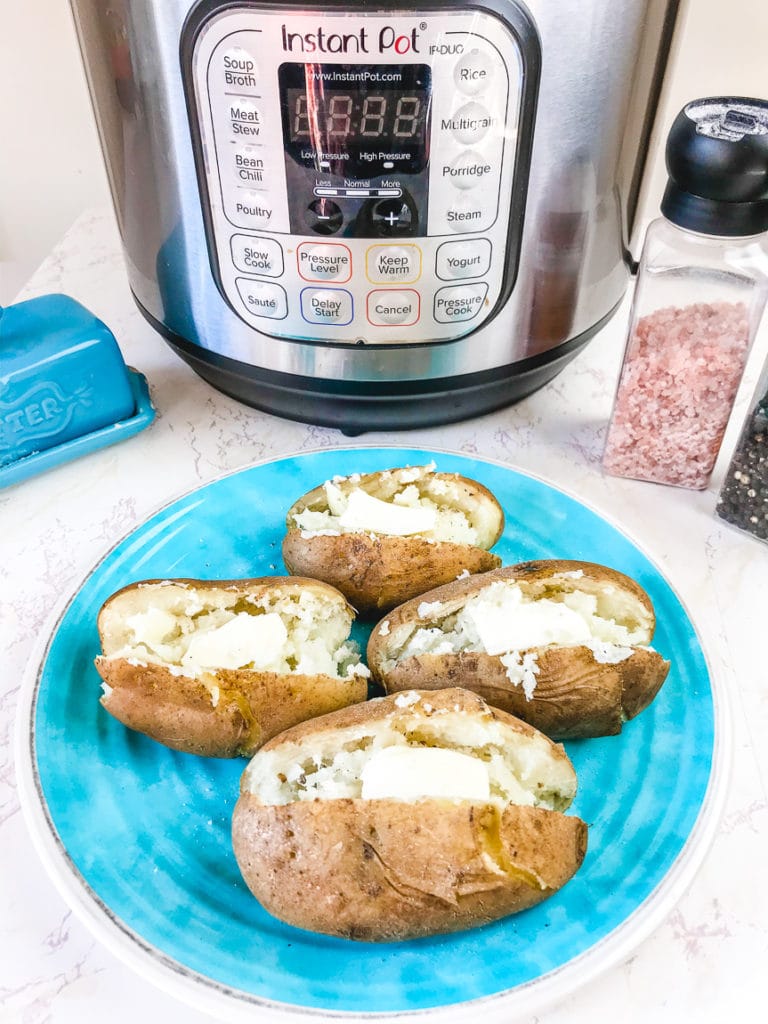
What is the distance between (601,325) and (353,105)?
36cm

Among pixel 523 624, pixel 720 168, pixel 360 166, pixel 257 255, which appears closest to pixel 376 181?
pixel 360 166

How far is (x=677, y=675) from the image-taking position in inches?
24.4

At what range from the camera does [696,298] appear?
2.39ft

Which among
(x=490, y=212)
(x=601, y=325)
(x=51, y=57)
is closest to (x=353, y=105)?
(x=490, y=212)

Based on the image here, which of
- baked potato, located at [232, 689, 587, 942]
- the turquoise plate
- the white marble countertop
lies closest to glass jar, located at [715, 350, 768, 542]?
the white marble countertop

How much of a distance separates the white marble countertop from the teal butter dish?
1.2 inches

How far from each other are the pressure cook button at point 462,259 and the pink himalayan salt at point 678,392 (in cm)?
18

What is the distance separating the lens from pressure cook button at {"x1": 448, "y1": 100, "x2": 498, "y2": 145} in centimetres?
59

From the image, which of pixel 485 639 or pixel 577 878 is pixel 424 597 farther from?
pixel 577 878

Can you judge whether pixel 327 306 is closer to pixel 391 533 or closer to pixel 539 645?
pixel 391 533

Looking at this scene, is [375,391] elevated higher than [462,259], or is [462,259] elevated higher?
[462,259]

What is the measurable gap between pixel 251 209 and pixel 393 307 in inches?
5.4

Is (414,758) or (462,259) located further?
(462,259)

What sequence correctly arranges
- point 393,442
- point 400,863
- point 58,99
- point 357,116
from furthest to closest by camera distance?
point 58,99 < point 393,442 < point 357,116 < point 400,863
